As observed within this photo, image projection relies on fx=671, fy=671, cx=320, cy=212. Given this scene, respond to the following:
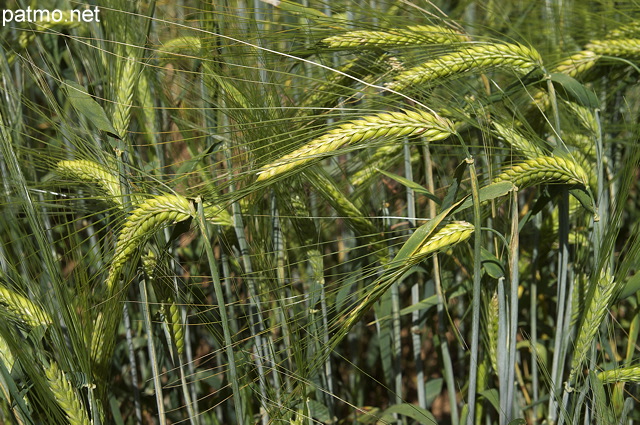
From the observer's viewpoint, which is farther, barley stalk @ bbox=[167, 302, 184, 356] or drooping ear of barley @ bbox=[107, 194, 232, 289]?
barley stalk @ bbox=[167, 302, 184, 356]

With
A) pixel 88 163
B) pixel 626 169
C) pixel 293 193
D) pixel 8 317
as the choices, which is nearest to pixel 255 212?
pixel 293 193

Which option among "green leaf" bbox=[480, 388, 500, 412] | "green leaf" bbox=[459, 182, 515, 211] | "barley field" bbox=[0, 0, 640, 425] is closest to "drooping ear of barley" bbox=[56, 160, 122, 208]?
"barley field" bbox=[0, 0, 640, 425]

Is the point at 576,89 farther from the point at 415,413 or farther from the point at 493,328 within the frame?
the point at 415,413

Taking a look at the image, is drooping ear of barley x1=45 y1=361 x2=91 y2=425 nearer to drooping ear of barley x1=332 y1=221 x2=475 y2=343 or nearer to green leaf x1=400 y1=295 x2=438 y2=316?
drooping ear of barley x1=332 y1=221 x2=475 y2=343

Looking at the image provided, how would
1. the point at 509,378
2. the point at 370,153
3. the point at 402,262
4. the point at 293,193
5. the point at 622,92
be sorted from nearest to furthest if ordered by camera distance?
1. the point at 402,262
2. the point at 509,378
3. the point at 293,193
4. the point at 370,153
5. the point at 622,92

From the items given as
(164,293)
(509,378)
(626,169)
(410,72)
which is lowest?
(509,378)

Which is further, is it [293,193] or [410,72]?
[293,193]

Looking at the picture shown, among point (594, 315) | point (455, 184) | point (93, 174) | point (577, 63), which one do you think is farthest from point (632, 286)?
point (93, 174)

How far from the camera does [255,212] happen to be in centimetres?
105

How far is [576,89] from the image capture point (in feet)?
3.32

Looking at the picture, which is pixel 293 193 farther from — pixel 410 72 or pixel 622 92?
pixel 622 92

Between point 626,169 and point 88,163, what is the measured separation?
783 millimetres

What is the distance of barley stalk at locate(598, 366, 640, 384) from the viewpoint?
0.90 m

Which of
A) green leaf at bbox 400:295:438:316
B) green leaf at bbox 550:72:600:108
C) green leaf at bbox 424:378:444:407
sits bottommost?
green leaf at bbox 424:378:444:407
